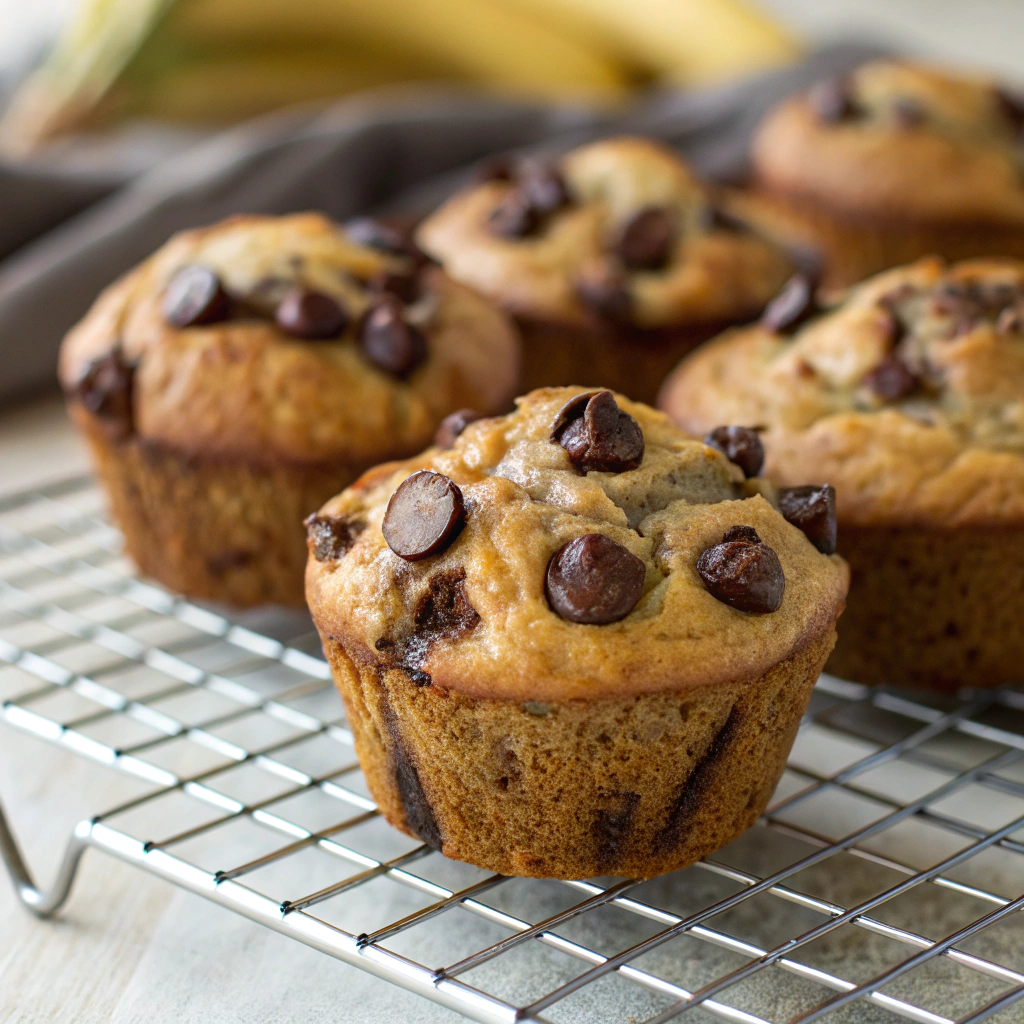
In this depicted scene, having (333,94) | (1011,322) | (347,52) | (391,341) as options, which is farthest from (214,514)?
(347,52)

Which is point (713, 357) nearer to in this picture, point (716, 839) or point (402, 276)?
point (402, 276)

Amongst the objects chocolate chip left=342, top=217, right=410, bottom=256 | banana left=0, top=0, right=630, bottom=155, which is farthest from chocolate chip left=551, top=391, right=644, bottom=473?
banana left=0, top=0, right=630, bottom=155

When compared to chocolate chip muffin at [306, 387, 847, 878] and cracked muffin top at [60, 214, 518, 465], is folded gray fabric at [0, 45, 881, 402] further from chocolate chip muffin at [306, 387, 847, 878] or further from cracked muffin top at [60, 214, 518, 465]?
chocolate chip muffin at [306, 387, 847, 878]

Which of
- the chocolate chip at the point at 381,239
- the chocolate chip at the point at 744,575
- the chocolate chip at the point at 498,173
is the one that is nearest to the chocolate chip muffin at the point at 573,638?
the chocolate chip at the point at 744,575

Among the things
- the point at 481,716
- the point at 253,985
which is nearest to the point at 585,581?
the point at 481,716

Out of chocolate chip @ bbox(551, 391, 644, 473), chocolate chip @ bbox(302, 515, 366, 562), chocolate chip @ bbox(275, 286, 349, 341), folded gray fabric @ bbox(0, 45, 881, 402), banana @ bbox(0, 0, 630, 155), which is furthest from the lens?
banana @ bbox(0, 0, 630, 155)

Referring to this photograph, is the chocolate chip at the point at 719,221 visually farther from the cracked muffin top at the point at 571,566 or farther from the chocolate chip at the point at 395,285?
the cracked muffin top at the point at 571,566

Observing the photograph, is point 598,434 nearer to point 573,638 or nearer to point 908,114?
point 573,638
